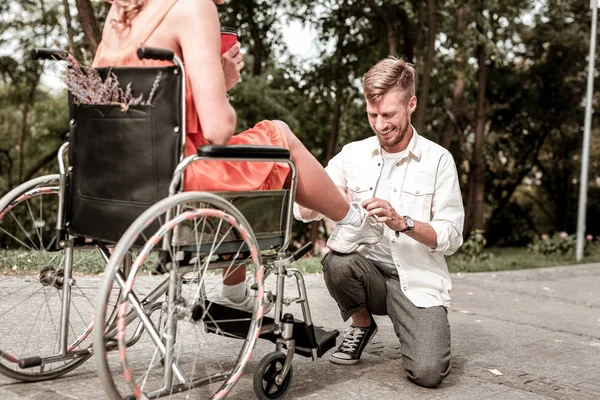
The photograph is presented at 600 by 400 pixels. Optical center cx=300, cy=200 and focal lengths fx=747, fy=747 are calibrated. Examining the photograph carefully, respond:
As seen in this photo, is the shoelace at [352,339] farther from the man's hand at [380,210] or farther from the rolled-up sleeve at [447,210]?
the man's hand at [380,210]

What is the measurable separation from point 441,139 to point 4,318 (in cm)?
1190

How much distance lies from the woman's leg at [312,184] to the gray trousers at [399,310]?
48 cm

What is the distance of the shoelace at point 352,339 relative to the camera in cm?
324

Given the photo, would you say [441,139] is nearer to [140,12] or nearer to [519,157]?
[519,157]

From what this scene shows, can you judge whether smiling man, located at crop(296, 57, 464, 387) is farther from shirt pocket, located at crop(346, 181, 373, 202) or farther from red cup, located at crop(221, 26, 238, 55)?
red cup, located at crop(221, 26, 238, 55)

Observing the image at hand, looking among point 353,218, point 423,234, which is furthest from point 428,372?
point 353,218

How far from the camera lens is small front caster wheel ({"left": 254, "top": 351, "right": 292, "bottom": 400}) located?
2.45 metres

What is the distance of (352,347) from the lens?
10.6 feet

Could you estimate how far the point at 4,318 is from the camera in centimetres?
338

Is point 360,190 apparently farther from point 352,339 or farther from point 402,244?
point 352,339

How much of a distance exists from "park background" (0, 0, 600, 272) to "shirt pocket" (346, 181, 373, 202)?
4852 mm

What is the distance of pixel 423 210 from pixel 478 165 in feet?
37.3

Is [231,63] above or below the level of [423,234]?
above

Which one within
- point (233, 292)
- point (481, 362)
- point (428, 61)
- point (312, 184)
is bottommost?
point (481, 362)
